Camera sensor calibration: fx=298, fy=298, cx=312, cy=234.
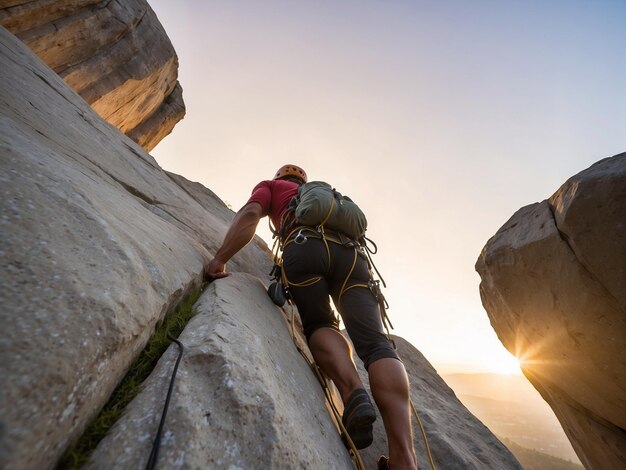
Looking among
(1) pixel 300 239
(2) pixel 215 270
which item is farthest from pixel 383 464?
(2) pixel 215 270

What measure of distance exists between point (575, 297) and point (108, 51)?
16.8 metres

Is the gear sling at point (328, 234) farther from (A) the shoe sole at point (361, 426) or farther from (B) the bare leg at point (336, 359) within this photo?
(A) the shoe sole at point (361, 426)

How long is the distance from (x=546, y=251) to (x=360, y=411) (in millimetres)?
5611

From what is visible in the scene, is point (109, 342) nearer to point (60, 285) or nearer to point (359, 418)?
point (60, 285)

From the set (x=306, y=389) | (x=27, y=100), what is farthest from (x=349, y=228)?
(x=27, y=100)

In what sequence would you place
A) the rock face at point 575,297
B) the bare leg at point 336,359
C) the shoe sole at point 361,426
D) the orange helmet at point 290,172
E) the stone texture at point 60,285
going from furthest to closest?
1. the orange helmet at point 290,172
2. the rock face at point 575,297
3. the bare leg at point 336,359
4. the shoe sole at point 361,426
5. the stone texture at point 60,285

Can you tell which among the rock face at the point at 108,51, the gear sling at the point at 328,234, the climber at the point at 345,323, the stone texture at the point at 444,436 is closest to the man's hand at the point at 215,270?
the climber at the point at 345,323

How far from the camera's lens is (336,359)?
3.21 meters

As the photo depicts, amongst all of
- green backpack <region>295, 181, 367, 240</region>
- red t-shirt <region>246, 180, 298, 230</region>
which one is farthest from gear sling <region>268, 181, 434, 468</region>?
red t-shirt <region>246, 180, 298, 230</region>

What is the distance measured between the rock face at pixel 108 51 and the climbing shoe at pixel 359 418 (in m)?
13.5

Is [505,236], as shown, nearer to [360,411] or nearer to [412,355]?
[412,355]

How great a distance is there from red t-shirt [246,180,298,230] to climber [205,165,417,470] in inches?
0.6

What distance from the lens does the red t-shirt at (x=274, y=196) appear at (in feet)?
15.3

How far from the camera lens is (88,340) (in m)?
1.48
